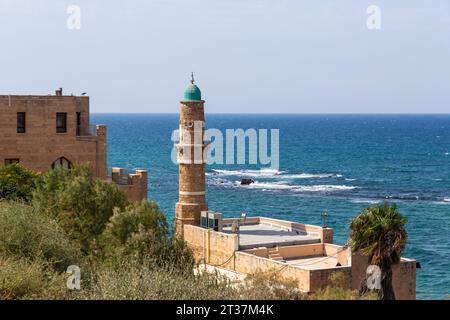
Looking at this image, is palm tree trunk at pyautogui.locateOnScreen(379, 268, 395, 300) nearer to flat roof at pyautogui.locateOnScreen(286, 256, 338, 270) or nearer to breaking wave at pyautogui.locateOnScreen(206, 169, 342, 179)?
flat roof at pyautogui.locateOnScreen(286, 256, 338, 270)

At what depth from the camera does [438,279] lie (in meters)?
44.9

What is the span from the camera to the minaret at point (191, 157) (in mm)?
38844

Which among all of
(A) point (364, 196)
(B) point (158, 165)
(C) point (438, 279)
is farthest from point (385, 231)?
(B) point (158, 165)

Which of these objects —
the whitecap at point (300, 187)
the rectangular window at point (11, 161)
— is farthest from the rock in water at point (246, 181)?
the rectangular window at point (11, 161)

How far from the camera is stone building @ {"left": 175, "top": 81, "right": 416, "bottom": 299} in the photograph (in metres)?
31.1

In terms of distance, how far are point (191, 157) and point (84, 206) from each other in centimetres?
873

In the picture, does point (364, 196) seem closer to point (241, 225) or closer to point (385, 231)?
point (241, 225)

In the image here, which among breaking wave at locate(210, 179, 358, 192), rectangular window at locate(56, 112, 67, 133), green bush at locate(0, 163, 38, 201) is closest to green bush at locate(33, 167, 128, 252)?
green bush at locate(0, 163, 38, 201)

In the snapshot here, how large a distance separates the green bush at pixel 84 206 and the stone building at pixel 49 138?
6362mm

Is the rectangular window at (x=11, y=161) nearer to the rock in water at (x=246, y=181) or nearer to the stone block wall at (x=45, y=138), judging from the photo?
the stone block wall at (x=45, y=138)

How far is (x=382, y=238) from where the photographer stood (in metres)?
27.5

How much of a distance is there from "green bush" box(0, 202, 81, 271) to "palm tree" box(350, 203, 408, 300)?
10071 mm
